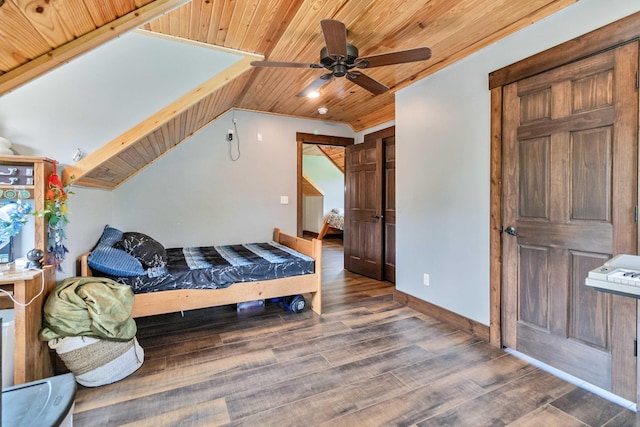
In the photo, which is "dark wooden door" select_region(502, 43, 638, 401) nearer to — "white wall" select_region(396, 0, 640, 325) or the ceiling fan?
"white wall" select_region(396, 0, 640, 325)

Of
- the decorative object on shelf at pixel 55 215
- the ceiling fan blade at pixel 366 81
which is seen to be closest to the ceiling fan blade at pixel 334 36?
the ceiling fan blade at pixel 366 81

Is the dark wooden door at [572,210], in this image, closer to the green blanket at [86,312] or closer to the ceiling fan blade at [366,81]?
the ceiling fan blade at [366,81]

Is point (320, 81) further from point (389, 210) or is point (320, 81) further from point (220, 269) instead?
point (389, 210)

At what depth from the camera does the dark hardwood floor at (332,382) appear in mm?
1648

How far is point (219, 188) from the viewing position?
4199mm

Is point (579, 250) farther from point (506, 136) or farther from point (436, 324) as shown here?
point (436, 324)

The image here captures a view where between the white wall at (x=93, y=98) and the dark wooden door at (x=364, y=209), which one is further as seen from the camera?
the dark wooden door at (x=364, y=209)

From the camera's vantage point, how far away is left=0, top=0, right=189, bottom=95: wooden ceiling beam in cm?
134

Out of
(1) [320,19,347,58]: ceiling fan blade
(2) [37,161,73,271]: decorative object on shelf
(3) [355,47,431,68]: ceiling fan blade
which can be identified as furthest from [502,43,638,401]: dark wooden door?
(2) [37,161,73,271]: decorative object on shelf

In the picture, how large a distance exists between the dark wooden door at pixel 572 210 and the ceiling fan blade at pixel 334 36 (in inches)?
54.1

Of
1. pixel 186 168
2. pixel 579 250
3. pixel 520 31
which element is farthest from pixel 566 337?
pixel 186 168

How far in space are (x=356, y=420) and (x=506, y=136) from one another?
2.25 metres

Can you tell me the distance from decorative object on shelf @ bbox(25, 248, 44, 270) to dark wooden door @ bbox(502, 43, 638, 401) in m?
3.20

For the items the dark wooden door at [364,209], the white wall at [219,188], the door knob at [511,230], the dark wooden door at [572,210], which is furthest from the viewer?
the dark wooden door at [364,209]
